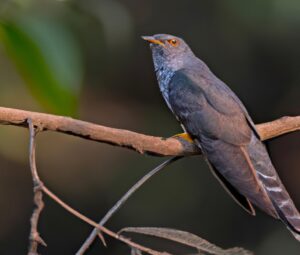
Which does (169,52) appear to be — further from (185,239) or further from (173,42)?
(185,239)

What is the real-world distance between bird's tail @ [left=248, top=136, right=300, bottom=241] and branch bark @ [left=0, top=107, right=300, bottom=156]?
11.9 inches

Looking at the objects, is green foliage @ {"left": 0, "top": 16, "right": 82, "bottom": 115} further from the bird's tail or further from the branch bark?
the bird's tail

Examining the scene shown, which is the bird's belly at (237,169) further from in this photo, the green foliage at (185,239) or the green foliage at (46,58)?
the green foliage at (46,58)

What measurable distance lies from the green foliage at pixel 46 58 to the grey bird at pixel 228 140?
1397 millimetres

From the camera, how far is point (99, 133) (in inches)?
86.1

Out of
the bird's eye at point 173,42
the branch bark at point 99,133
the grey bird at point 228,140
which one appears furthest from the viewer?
the bird's eye at point 173,42

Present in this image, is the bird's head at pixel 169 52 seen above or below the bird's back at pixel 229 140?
above

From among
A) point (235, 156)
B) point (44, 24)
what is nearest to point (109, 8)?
point (44, 24)

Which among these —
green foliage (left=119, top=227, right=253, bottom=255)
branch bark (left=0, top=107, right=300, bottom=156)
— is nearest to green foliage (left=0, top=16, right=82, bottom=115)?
green foliage (left=119, top=227, right=253, bottom=255)

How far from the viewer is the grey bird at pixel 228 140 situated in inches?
100.0

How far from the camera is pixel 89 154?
636 centimetres

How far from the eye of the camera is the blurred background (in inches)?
225

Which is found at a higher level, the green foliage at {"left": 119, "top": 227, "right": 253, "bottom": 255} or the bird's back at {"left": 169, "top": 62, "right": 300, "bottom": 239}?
the green foliage at {"left": 119, "top": 227, "right": 253, "bottom": 255}

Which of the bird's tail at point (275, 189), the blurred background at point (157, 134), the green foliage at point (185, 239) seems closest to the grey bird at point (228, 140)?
the bird's tail at point (275, 189)
